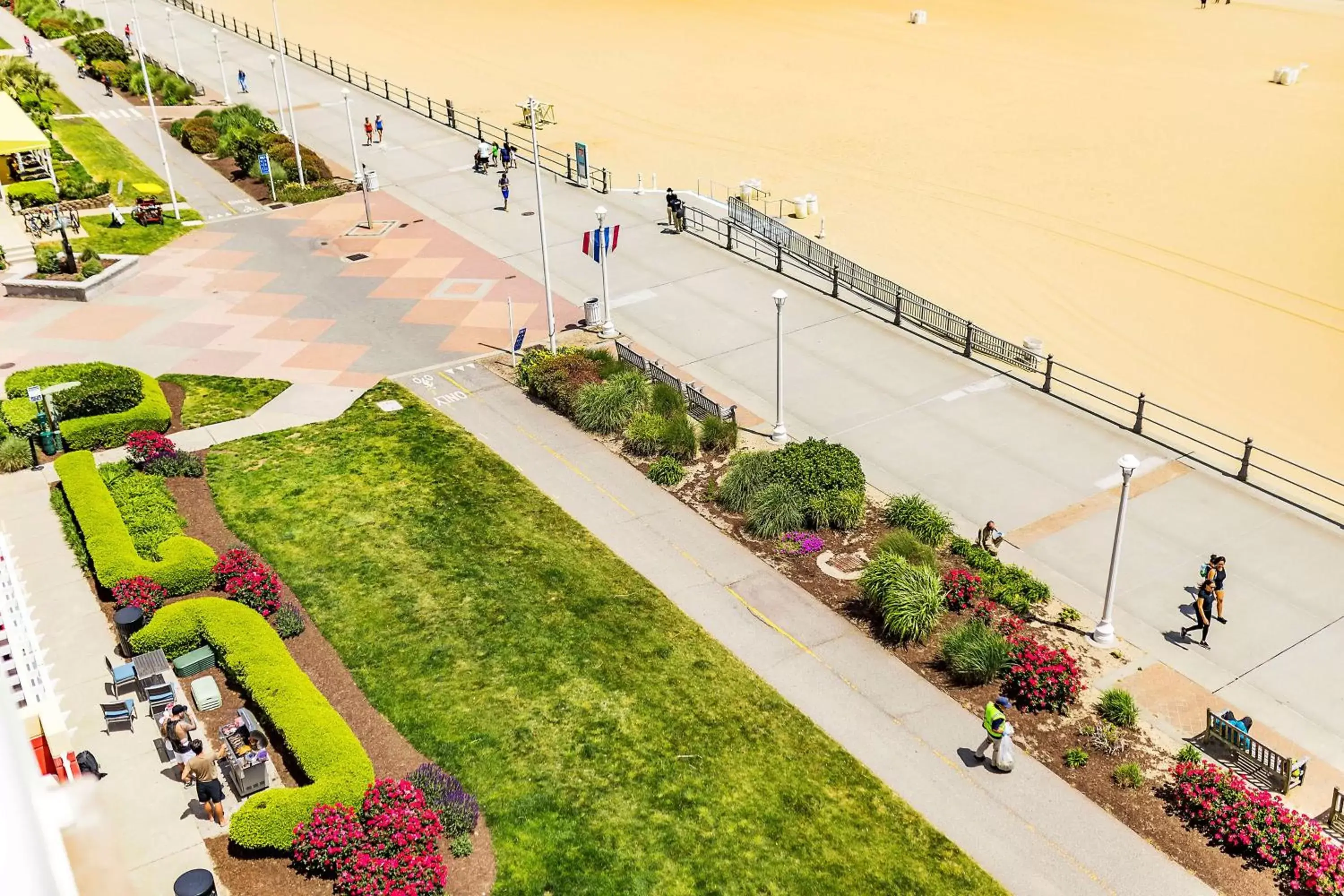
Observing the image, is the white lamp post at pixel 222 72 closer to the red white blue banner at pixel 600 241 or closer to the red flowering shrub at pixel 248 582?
the red white blue banner at pixel 600 241

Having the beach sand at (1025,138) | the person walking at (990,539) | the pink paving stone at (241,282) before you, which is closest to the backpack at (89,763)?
the person walking at (990,539)

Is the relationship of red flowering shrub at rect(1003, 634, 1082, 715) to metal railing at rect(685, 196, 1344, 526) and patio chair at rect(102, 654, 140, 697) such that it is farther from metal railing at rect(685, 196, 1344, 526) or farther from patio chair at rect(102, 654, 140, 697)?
patio chair at rect(102, 654, 140, 697)

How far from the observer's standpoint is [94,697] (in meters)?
18.4

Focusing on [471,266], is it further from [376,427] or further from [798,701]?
[798,701]

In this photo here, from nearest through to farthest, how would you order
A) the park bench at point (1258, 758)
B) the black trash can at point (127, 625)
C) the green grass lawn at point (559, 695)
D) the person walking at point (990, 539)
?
1. the green grass lawn at point (559, 695)
2. the park bench at point (1258, 758)
3. the black trash can at point (127, 625)
4. the person walking at point (990, 539)

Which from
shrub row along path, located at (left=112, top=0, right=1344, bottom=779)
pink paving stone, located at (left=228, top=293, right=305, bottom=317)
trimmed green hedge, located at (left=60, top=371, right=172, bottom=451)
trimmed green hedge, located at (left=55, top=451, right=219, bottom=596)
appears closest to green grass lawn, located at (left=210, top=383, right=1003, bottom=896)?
trimmed green hedge, located at (left=55, top=451, right=219, bottom=596)

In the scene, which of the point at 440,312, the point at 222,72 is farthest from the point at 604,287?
the point at 222,72

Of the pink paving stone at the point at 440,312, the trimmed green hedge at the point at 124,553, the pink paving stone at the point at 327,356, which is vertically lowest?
the pink paving stone at the point at 327,356

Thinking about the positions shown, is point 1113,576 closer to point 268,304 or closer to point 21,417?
point 21,417

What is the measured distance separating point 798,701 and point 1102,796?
4.74m

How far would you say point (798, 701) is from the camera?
19.0 metres

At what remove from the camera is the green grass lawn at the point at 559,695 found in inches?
622

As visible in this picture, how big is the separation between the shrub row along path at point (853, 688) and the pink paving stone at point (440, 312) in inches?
264

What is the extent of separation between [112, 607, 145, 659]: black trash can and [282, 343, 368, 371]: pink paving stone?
12367 millimetres
